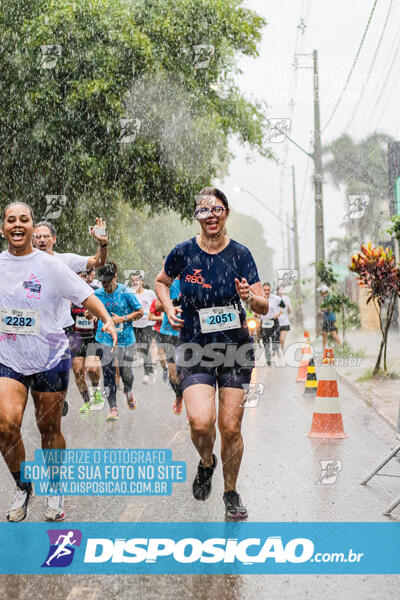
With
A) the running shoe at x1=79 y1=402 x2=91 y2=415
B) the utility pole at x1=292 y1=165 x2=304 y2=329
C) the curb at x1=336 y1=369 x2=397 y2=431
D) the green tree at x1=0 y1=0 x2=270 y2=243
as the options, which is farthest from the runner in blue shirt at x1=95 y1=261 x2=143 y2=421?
the utility pole at x1=292 y1=165 x2=304 y2=329

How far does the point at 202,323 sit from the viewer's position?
18.5ft

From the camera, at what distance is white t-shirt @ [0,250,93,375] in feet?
18.0

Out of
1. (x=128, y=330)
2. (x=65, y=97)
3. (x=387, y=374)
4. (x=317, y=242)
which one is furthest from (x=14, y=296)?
(x=317, y=242)

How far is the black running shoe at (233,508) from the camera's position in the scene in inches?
222

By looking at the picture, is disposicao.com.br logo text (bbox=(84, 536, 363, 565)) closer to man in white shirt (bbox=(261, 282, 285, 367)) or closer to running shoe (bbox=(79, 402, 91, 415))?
running shoe (bbox=(79, 402, 91, 415))

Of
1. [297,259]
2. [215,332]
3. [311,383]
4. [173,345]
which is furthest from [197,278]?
[297,259]

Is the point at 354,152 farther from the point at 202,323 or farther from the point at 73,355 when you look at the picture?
the point at 202,323

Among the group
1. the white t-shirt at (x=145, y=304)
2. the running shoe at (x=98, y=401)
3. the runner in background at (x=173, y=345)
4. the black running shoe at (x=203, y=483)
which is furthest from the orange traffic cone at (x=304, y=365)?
the black running shoe at (x=203, y=483)

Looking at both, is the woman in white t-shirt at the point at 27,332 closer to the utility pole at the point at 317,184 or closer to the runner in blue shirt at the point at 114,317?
the runner in blue shirt at the point at 114,317

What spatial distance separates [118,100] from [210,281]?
48.3ft

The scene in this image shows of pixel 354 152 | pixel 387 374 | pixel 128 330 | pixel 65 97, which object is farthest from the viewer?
pixel 354 152

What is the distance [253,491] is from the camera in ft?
21.7

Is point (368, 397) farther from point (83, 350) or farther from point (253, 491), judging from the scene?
point (253, 491)

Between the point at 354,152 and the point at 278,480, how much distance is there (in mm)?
50458
